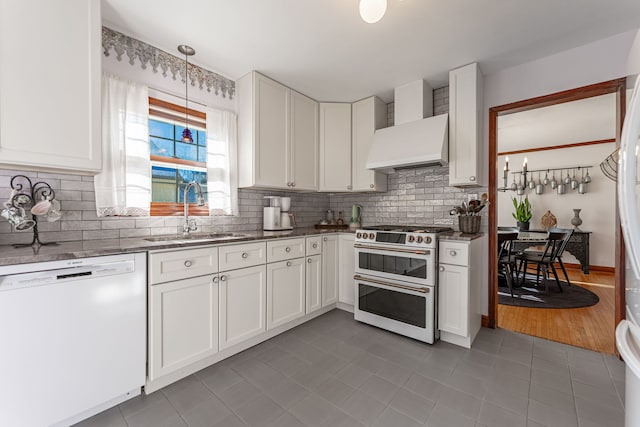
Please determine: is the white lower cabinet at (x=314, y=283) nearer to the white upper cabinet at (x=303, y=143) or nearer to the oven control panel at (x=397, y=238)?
the oven control panel at (x=397, y=238)

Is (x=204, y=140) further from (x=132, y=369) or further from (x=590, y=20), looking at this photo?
(x=590, y=20)

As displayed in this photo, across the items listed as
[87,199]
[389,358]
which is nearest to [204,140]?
[87,199]

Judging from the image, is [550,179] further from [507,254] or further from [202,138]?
[202,138]

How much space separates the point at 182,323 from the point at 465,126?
2849 millimetres

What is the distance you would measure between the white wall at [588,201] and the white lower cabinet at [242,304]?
246 inches

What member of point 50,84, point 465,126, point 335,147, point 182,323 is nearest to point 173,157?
point 50,84

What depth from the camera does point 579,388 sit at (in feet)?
5.67

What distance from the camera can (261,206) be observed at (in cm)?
300

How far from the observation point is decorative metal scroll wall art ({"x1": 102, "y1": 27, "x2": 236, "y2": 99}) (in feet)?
Result: 6.47

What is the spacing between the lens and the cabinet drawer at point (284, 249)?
7.64 ft

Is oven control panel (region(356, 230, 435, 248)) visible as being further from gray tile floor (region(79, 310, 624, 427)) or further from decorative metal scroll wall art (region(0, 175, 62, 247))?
decorative metal scroll wall art (region(0, 175, 62, 247))

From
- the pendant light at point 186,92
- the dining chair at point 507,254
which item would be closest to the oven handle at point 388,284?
the dining chair at point 507,254

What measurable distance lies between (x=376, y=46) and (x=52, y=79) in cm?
216

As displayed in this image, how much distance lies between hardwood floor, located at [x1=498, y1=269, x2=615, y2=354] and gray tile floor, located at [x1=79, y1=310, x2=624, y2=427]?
21cm
